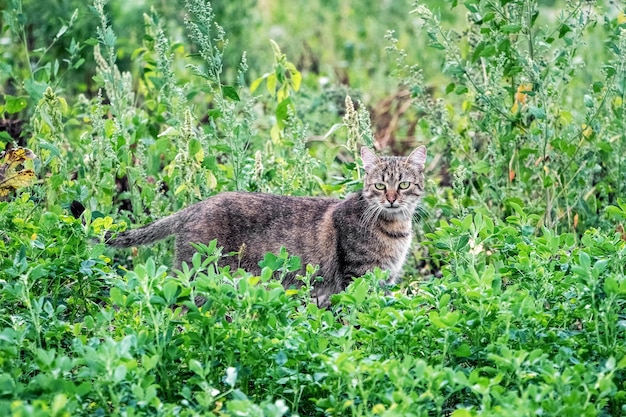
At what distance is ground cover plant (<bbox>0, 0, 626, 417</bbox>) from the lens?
3.81m

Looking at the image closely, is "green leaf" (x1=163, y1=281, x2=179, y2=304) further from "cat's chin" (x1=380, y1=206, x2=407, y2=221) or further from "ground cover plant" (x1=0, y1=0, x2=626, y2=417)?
"cat's chin" (x1=380, y1=206, x2=407, y2=221)

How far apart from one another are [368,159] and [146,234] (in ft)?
4.70

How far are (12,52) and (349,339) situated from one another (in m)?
6.86

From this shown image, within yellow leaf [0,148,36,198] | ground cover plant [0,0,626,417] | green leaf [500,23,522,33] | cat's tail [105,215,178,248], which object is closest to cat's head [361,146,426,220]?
ground cover plant [0,0,626,417]

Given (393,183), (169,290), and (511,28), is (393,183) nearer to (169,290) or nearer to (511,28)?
(511,28)

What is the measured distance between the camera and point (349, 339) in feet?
13.1

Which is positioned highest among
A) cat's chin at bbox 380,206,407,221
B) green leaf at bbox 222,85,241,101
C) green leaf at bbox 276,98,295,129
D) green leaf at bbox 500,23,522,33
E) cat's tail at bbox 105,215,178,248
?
green leaf at bbox 500,23,522,33

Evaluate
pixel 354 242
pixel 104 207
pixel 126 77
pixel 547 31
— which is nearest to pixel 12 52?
pixel 126 77

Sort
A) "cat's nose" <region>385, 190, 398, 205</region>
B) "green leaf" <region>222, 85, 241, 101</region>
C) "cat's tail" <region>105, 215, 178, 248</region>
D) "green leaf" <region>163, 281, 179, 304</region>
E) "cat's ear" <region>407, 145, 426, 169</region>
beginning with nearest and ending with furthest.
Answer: "green leaf" <region>163, 281, 179, 304</region> → "cat's tail" <region>105, 215, 178, 248</region> → "green leaf" <region>222, 85, 241, 101</region> → "cat's nose" <region>385, 190, 398, 205</region> → "cat's ear" <region>407, 145, 426, 169</region>

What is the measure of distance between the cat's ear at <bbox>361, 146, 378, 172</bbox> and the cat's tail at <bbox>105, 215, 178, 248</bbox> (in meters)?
1.21

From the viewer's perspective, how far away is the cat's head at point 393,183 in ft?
20.4

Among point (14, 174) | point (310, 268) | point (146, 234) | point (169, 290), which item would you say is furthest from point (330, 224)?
point (169, 290)

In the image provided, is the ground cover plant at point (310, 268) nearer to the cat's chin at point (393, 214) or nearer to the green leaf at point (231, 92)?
the green leaf at point (231, 92)

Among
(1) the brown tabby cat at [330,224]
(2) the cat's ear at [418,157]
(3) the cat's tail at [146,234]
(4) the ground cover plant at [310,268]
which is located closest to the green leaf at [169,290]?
(4) the ground cover plant at [310,268]
